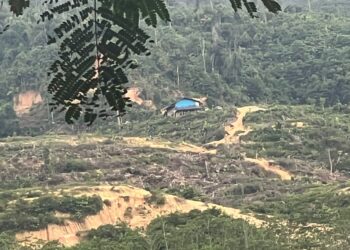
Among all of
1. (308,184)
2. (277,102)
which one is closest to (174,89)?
(277,102)

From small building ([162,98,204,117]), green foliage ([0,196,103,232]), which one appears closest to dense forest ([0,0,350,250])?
green foliage ([0,196,103,232])

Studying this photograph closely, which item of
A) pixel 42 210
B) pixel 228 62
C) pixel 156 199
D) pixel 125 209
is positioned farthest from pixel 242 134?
pixel 42 210

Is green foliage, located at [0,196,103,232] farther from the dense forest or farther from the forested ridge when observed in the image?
the forested ridge

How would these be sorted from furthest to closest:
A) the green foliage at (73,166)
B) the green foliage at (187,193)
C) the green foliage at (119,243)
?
the green foliage at (73,166) → the green foliage at (187,193) → the green foliage at (119,243)

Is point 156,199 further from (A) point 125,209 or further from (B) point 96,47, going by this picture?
(B) point 96,47

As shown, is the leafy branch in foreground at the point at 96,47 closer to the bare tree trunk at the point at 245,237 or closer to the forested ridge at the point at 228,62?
the bare tree trunk at the point at 245,237

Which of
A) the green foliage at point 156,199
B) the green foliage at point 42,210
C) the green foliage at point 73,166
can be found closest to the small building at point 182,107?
the green foliage at point 73,166

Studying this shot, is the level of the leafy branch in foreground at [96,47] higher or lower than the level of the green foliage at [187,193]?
higher
